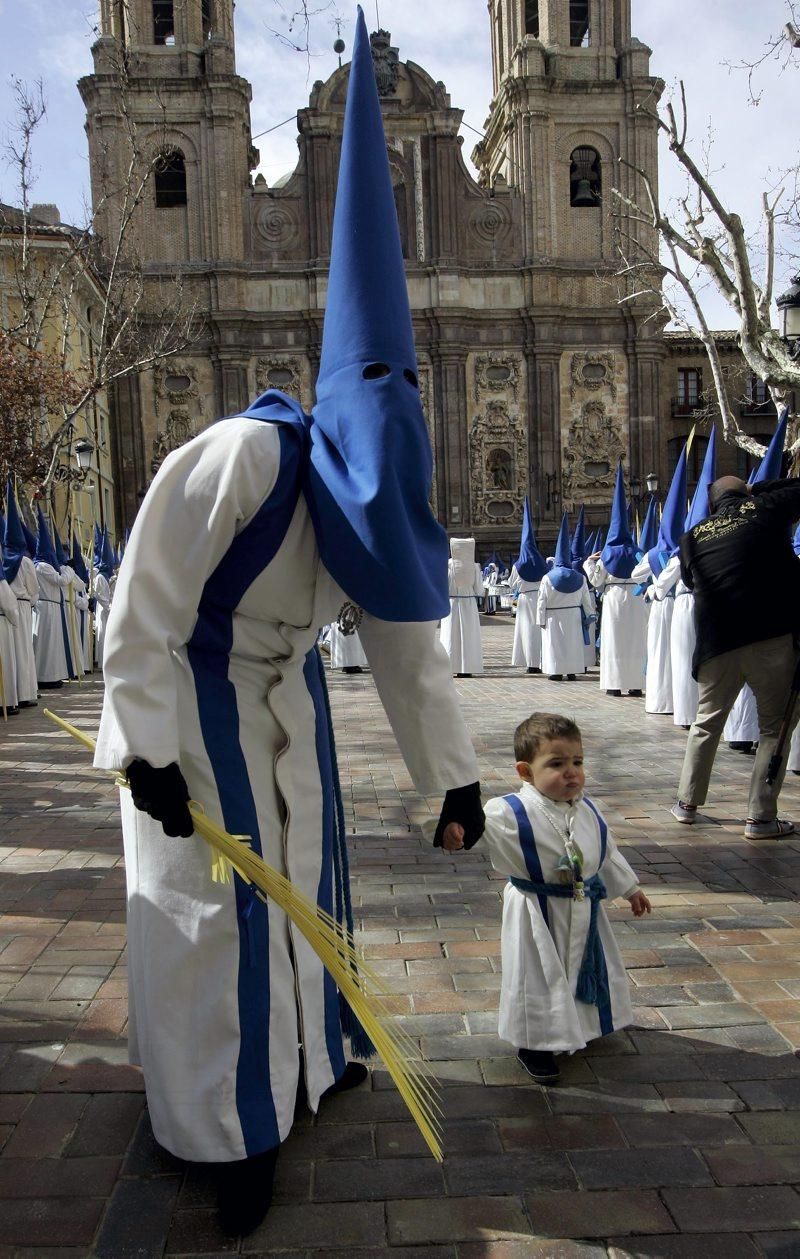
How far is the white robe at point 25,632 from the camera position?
41.8 feet

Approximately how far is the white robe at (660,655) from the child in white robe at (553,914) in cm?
781

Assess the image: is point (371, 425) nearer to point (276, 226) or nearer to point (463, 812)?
point (463, 812)

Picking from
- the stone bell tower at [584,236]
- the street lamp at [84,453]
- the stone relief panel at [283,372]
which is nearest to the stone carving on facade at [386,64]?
the stone bell tower at [584,236]

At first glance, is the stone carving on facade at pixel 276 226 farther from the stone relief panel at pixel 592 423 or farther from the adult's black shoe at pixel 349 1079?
the adult's black shoe at pixel 349 1079

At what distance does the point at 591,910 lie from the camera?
3.05 meters

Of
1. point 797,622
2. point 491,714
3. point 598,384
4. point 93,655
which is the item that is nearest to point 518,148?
point 598,384

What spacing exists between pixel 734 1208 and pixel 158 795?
1624 millimetres

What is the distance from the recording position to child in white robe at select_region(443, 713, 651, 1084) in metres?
2.97

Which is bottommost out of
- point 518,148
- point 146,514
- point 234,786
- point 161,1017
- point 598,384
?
point 161,1017

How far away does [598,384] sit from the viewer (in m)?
39.5

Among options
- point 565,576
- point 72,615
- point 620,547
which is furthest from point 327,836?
point 72,615

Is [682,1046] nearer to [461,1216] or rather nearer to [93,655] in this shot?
[461,1216]

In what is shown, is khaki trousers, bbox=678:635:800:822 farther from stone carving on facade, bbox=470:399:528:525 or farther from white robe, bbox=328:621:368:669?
stone carving on facade, bbox=470:399:528:525

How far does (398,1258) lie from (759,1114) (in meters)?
1.11
